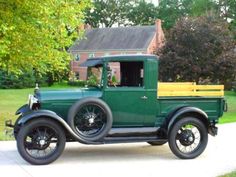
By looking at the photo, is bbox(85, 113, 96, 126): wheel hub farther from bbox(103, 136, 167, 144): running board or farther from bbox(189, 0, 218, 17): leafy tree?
bbox(189, 0, 218, 17): leafy tree

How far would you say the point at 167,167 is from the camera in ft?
28.5

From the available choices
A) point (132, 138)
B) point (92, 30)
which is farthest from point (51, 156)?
point (92, 30)

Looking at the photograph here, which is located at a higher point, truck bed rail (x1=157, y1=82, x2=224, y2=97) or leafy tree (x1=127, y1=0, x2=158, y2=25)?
leafy tree (x1=127, y1=0, x2=158, y2=25)

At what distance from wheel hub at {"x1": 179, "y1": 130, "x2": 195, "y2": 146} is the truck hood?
1843mm

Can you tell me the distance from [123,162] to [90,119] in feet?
3.29

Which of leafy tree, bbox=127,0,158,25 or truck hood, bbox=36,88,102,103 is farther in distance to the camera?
leafy tree, bbox=127,0,158,25

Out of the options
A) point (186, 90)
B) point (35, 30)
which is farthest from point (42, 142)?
point (35, 30)

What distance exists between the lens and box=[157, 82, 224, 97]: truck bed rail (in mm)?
9586

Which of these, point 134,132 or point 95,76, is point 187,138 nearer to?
point 134,132

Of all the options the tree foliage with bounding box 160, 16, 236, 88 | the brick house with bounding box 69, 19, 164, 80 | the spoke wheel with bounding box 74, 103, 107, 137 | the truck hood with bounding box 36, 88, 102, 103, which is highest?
the brick house with bounding box 69, 19, 164, 80

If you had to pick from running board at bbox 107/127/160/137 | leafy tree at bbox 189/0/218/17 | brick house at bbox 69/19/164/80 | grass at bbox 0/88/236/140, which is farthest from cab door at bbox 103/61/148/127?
leafy tree at bbox 189/0/218/17

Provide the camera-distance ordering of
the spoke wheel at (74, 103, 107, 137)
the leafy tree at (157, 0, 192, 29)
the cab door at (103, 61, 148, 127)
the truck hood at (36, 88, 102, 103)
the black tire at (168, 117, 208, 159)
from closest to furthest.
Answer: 1. the spoke wheel at (74, 103, 107, 137)
2. the truck hood at (36, 88, 102, 103)
3. the cab door at (103, 61, 148, 127)
4. the black tire at (168, 117, 208, 159)
5. the leafy tree at (157, 0, 192, 29)

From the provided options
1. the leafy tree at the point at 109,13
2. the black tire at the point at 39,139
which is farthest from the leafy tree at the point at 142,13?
the black tire at the point at 39,139

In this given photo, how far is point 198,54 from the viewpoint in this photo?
1049 inches
